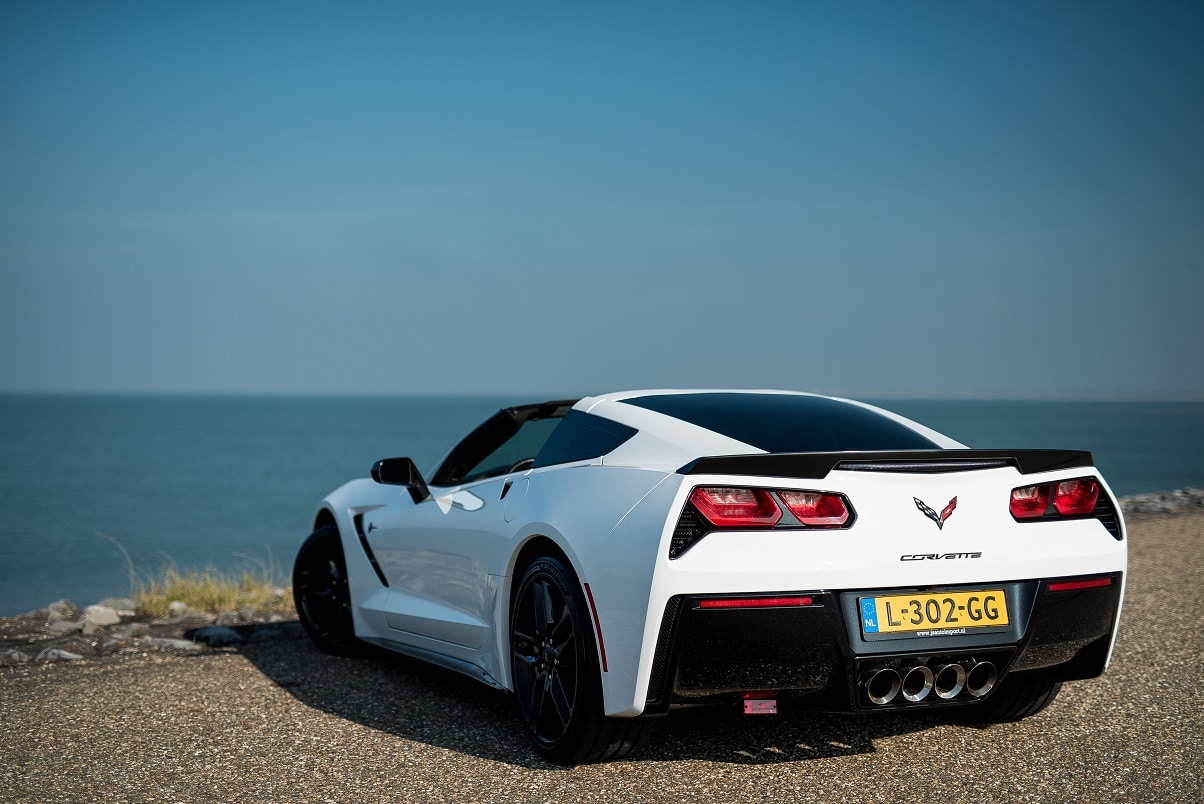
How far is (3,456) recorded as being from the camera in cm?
5672

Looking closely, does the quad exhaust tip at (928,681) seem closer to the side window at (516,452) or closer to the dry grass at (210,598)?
the side window at (516,452)

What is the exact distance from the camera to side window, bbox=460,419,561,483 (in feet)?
17.9

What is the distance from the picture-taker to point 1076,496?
162 inches

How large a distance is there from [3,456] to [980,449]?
60.9 m

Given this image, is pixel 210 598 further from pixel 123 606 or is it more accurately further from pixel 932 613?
pixel 932 613

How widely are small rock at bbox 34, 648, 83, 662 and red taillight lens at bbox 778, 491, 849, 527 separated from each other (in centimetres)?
510

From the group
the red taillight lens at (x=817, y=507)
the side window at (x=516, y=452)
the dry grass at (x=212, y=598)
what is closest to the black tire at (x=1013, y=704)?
the red taillight lens at (x=817, y=507)

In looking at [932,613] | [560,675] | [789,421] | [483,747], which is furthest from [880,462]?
[483,747]

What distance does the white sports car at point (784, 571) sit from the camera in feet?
12.0

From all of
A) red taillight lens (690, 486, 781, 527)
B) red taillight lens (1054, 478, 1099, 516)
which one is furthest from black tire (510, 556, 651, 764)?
red taillight lens (1054, 478, 1099, 516)

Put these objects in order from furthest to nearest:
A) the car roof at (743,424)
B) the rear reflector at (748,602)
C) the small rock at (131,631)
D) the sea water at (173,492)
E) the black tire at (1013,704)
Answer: the sea water at (173,492)
the small rock at (131,631)
the black tire at (1013,704)
the car roof at (743,424)
the rear reflector at (748,602)

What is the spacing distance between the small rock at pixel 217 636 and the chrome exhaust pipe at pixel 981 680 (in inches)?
193

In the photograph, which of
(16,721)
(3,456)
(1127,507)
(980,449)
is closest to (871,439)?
(980,449)

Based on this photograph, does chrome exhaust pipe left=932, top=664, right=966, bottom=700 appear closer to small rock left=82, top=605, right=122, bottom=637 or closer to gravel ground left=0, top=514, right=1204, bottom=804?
gravel ground left=0, top=514, right=1204, bottom=804
